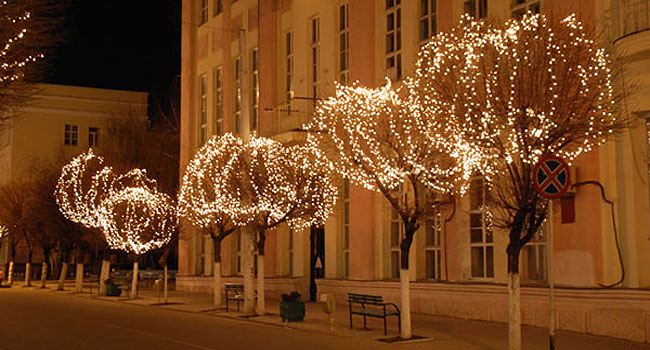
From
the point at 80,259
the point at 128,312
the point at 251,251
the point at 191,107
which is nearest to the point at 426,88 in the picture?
the point at 251,251

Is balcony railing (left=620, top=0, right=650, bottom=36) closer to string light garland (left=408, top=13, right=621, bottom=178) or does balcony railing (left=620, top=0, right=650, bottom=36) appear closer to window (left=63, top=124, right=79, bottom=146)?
string light garland (left=408, top=13, right=621, bottom=178)

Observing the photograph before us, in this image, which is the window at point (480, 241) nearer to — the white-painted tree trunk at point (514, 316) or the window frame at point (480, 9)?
the window frame at point (480, 9)

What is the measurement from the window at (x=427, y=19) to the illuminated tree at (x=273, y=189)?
5.17 m

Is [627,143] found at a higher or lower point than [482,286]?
higher

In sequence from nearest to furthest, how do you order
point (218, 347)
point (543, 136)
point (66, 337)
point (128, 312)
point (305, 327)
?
point (543, 136) < point (218, 347) < point (66, 337) < point (305, 327) < point (128, 312)

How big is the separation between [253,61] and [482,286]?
58.3ft

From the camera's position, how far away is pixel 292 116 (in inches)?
1149

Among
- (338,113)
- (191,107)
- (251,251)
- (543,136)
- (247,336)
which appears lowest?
(247,336)

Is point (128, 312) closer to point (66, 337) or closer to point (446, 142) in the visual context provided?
point (66, 337)

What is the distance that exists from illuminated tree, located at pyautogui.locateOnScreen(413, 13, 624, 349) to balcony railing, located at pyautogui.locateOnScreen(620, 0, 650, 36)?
8.84ft

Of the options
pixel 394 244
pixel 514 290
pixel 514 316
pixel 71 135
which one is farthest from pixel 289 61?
pixel 71 135

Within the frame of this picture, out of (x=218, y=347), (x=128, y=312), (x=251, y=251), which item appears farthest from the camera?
(x=128, y=312)

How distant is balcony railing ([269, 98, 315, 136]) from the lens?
28.0 metres

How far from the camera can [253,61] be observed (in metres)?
34.5
